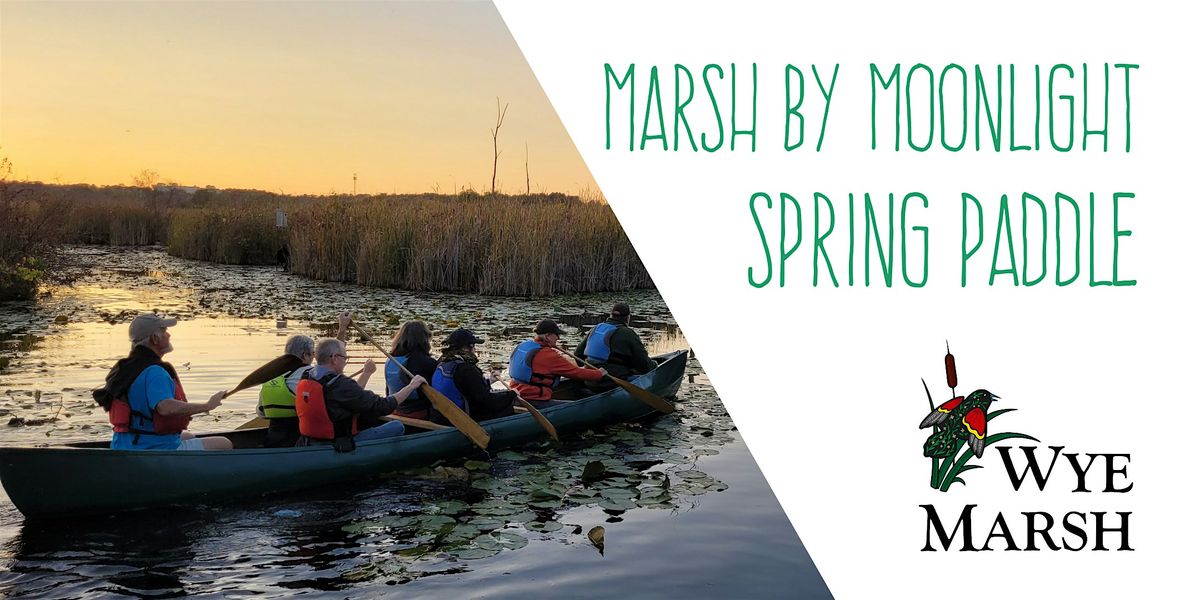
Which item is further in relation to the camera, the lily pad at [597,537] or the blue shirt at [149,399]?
the blue shirt at [149,399]

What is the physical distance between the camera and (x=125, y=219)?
40.7 m

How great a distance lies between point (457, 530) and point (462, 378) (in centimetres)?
245

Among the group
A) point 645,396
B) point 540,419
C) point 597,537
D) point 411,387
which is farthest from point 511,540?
point 645,396

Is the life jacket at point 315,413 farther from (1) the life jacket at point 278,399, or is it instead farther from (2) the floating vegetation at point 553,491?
(2) the floating vegetation at point 553,491

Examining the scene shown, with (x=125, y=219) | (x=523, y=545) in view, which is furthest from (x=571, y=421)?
(x=125, y=219)

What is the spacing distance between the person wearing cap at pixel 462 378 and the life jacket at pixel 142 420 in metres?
2.39

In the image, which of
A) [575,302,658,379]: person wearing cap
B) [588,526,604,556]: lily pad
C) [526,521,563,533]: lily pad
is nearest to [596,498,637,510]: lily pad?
[526,521,563,533]: lily pad

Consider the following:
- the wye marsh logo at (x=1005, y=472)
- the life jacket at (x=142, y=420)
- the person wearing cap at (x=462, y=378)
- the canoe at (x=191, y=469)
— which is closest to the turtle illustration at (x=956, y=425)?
the wye marsh logo at (x=1005, y=472)

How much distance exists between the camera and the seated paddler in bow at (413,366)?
9008 mm

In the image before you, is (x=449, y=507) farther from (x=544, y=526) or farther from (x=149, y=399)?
(x=149, y=399)

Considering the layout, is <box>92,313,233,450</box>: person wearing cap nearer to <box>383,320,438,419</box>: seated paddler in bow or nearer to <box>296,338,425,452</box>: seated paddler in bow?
<box>296,338,425,452</box>: seated paddler in bow

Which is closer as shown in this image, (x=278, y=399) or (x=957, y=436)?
(x=957, y=436)

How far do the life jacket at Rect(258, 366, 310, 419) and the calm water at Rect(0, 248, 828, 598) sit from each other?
73 centimetres

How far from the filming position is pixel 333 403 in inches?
313
